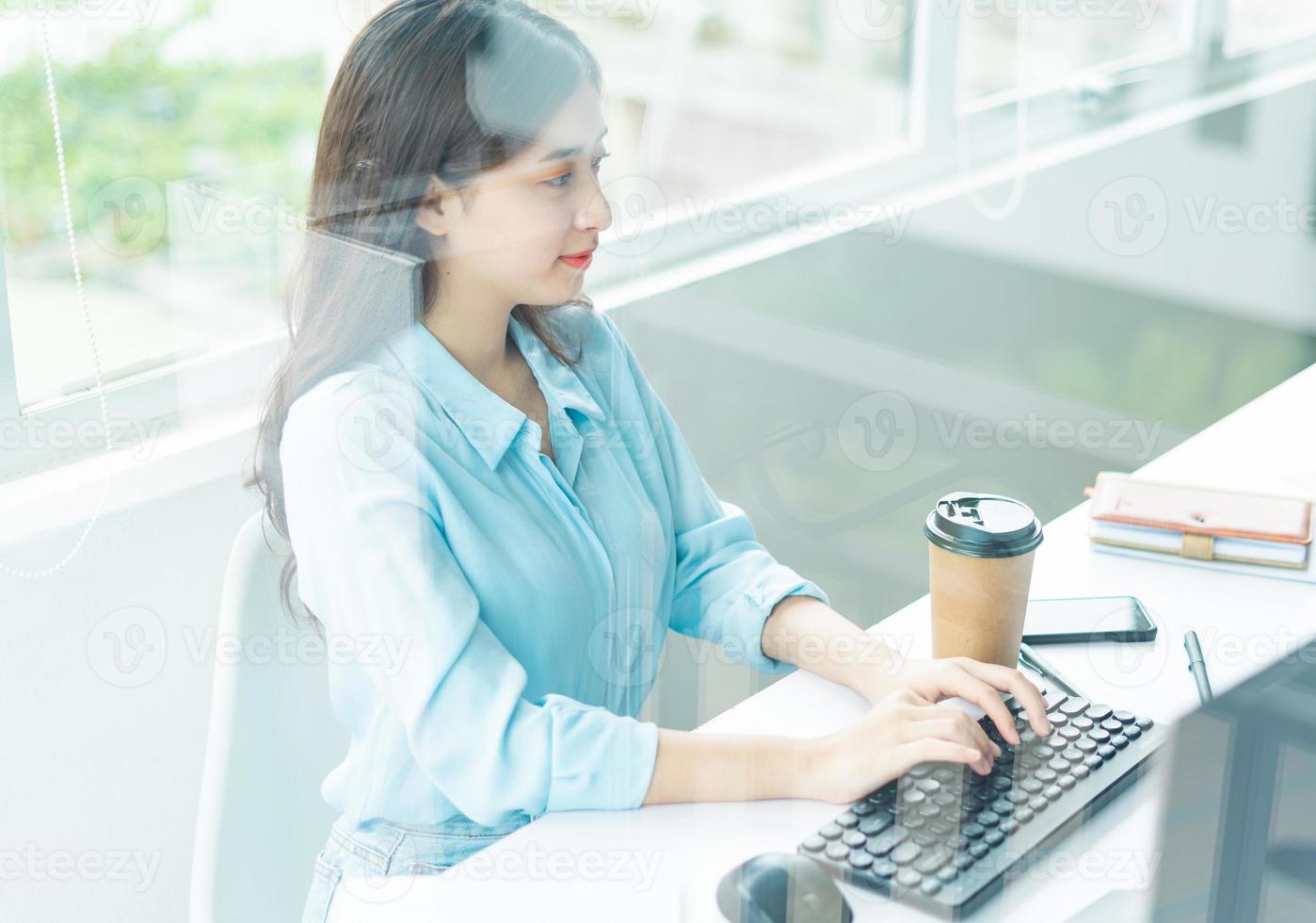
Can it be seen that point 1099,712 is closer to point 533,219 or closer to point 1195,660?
point 1195,660

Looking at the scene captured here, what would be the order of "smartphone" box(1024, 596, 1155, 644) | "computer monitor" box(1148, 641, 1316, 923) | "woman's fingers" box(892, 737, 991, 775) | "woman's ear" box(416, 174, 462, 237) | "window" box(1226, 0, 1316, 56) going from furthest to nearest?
1. "window" box(1226, 0, 1316, 56)
2. "smartphone" box(1024, 596, 1155, 644)
3. "woman's ear" box(416, 174, 462, 237)
4. "woman's fingers" box(892, 737, 991, 775)
5. "computer monitor" box(1148, 641, 1316, 923)

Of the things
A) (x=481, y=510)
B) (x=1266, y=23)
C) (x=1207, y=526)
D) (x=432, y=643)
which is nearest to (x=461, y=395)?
(x=481, y=510)

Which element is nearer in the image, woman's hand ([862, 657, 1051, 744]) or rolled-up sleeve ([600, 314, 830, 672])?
woman's hand ([862, 657, 1051, 744])

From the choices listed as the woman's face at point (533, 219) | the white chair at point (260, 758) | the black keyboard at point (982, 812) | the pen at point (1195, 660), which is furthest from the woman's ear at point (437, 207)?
the pen at point (1195, 660)

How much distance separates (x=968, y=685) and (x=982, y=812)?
14 cm

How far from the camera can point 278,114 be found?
Answer: 3.86 ft

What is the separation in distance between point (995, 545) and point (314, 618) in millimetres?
519

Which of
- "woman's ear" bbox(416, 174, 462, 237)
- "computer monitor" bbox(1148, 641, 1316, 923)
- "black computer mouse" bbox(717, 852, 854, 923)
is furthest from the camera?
"woman's ear" bbox(416, 174, 462, 237)

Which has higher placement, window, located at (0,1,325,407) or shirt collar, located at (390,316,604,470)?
window, located at (0,1,325,407)

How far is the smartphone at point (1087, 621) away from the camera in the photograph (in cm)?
114

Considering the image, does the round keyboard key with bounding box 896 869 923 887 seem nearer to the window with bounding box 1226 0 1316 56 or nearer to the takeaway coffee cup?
the takeaway coffee cup

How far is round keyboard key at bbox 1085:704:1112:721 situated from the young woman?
45 millimetres

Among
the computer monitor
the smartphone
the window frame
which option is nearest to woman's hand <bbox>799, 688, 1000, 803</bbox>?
the smartphone

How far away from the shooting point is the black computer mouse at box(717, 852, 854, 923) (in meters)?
0.80
